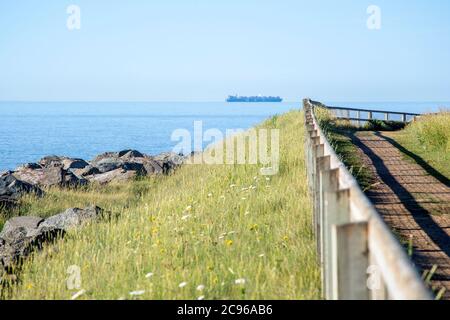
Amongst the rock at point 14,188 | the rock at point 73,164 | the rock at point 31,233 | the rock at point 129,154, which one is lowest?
the rock at point 31,233

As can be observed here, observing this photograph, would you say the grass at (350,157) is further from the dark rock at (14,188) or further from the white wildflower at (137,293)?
the dark rock at (14,188)

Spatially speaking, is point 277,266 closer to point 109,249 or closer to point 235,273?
point 235,273

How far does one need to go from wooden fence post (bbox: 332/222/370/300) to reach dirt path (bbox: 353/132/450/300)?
2.15 meters

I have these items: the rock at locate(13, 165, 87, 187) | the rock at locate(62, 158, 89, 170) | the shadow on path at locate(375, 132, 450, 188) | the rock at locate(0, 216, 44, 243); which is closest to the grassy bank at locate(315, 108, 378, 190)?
the shadow on path at locate(375, 132, 450, 188)

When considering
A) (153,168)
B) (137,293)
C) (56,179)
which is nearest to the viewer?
(137,293)

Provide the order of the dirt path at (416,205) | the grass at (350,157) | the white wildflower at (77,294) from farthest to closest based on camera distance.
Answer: the grass at (350,157)
the dirt path at (416,205)
the white wildflower at (77,294)

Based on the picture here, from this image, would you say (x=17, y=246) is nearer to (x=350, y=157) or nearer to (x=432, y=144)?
(x=350, y=157)

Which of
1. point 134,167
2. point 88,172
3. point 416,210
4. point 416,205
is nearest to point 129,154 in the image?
point 88,172

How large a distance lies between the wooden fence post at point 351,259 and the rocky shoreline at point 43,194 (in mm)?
5487

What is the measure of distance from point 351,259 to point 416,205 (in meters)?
7.79

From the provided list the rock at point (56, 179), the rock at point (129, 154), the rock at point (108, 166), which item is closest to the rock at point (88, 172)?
the rock at point (108, 166)

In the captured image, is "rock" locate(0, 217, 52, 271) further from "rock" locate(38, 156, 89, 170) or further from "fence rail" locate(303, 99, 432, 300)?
"rock" locate(38, 156, 89, 170)

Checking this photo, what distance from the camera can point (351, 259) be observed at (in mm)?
3756

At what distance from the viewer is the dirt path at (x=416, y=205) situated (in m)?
7.96
